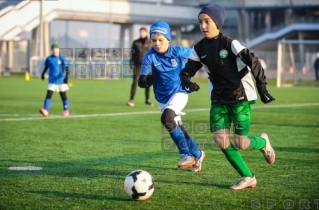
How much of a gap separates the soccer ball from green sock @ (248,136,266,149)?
4.40 ft

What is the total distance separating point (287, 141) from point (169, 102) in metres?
3.55

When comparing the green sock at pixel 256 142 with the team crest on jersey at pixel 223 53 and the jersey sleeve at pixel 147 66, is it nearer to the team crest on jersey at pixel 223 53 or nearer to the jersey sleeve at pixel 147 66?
the team crest on jersey at pixel 223 53

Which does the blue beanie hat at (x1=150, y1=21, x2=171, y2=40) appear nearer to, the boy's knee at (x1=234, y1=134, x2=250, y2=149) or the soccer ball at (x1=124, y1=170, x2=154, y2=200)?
the boy's knee at (x1=234, y1=134, x2=250, y2=149)

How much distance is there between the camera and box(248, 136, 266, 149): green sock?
270 inches

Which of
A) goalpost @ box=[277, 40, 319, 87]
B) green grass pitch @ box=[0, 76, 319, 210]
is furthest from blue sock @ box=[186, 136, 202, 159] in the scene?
goalpost @ box=[277, 40, 319, 87]

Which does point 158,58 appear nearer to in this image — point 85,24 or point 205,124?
point 205,124

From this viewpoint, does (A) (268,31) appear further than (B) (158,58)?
Yes

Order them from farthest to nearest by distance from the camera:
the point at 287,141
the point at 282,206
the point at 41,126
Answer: the point at 41,126 < the point at 287,141 < the point at 282,206

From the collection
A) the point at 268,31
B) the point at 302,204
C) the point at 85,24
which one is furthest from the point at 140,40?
the point at 268,31

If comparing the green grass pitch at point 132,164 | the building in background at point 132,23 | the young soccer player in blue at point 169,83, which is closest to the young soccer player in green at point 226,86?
the green grass pitch at point 132,164

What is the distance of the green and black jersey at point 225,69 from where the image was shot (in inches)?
261

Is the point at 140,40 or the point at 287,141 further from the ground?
the point at 140,40

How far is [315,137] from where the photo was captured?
11539mm

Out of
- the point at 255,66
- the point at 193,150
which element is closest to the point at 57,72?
the point at 193,150
